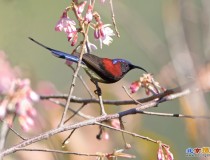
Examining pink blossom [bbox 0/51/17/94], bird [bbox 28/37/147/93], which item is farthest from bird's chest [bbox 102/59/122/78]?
pink blossom [bbox 0/51/17/94]

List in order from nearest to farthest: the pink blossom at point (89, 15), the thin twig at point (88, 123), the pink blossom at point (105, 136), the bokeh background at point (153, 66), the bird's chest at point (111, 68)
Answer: the bokeh background at point (153, 66), the thin twig at point (88, 123), the pink blossom at point (89, 15), the bird's chest at point (111, 68), the pink blossom at point (105, 136)

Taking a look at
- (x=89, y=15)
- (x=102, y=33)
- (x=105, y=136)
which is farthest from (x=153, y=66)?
(x=89, y=15)

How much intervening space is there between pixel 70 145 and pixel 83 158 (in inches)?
2.6

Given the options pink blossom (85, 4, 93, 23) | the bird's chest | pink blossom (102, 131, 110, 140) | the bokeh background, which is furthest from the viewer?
pink blossom (102, 131, 110, 140)

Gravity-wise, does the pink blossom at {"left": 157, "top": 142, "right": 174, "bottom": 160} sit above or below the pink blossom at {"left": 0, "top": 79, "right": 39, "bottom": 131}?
below

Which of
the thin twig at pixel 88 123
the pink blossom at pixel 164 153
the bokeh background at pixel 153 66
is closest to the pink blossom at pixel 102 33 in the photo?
the bokeh background at pixel 153 66

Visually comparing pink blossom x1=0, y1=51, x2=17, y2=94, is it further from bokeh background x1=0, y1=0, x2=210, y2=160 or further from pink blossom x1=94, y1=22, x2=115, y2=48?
pink blossom x1=94, y1=22, x2=115, y2=48

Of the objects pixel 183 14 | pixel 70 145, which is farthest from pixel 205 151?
pixel 70 145

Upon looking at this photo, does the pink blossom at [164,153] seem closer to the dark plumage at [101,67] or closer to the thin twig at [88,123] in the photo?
the thin twig at [88,123]

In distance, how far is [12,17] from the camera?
6.91 ft

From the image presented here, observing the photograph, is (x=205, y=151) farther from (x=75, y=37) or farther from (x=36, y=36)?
(x=36, y=36)

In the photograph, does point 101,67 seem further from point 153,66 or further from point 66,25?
point 153,66

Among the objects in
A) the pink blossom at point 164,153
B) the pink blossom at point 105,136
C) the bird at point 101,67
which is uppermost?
the bird at point 101,67

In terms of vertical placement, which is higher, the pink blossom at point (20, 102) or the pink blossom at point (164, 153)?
the pink blossom at point (20, 102)
